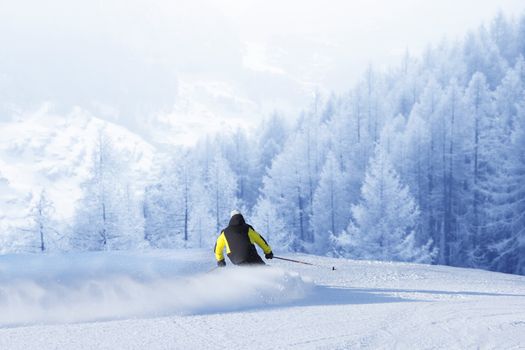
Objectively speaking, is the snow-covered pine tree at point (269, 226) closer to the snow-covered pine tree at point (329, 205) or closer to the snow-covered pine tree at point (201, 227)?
the snow-covered pine tree at point (201, 227)

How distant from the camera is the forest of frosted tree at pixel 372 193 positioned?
34.8 meters

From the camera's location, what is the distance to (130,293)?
27.2ft

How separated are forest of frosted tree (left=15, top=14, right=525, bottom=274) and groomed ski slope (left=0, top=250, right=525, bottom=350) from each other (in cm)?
2291

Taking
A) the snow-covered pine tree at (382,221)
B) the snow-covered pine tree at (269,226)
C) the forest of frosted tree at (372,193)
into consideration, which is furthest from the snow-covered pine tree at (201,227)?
the snow-covered pine tree at (382,221)

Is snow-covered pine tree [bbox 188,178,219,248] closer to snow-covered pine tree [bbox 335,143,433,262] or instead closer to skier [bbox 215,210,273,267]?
snow-covered pine tree [bbox 335,143,433,262]

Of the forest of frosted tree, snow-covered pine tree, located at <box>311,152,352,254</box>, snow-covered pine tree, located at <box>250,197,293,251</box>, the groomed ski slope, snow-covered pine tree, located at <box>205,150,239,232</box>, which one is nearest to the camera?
the groomed ski slope

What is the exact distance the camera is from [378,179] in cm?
3231

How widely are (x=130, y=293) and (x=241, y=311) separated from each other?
6.34 ft

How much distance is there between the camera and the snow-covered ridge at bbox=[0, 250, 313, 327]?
7.45 meters

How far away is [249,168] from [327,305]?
50343 millimetres

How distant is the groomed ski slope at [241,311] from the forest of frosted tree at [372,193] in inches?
902

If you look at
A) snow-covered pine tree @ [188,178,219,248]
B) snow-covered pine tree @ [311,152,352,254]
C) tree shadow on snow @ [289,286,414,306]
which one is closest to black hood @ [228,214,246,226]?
tree shadow on snow @ [289,286,414,306]

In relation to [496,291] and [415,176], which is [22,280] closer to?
[496,291]

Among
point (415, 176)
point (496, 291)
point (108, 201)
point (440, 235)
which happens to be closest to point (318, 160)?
point (415, 176)
